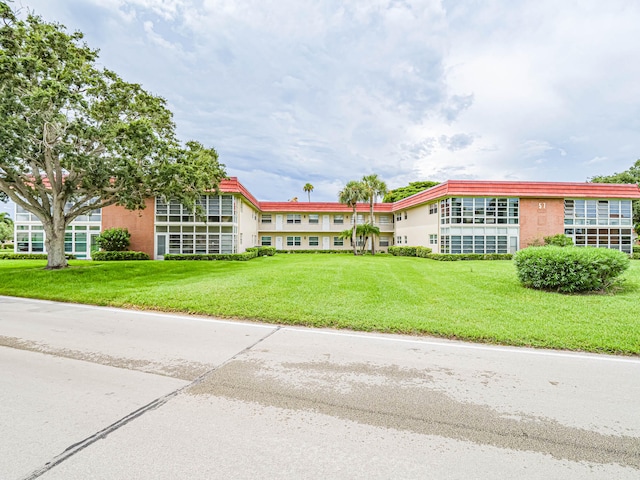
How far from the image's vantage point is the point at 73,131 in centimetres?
1333

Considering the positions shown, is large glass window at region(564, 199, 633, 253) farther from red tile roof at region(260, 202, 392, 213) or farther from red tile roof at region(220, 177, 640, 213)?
red tile roof at region(260, 202, 392, 213)

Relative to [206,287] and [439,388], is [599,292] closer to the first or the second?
[439,388]

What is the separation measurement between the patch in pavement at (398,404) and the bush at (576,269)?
25.6 feet

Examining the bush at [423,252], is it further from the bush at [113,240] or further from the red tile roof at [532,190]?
the bush at [113,240]

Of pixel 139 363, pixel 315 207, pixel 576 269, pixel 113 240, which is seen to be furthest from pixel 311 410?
pixel 315 207

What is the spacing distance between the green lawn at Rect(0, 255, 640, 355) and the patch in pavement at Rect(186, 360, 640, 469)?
2.42 m

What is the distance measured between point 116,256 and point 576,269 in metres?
26.9

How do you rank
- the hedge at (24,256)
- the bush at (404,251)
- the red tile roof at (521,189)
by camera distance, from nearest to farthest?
the red tile roof at (521,189), the hedge at (24,256), the bush at (404,251)

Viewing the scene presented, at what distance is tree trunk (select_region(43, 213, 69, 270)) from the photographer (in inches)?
614

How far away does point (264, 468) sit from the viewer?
242 cm

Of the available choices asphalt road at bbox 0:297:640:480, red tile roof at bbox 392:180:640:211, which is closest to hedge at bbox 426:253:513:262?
red tile roof at bbox 392:180:640:211

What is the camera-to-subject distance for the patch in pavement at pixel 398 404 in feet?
9.07

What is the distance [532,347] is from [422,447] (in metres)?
3.95

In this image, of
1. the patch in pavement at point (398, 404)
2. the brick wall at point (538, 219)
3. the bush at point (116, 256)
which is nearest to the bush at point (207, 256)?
the bush at point (116, 256)
